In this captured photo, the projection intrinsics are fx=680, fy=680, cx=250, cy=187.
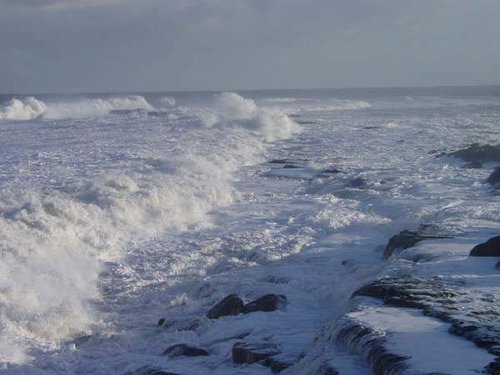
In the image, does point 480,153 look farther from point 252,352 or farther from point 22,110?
point 22,110

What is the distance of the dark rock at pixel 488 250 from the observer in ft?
29.1

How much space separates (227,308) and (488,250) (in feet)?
11.5

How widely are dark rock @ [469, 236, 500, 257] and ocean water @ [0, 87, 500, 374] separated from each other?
1365 millimetres

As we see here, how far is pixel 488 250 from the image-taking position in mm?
8906

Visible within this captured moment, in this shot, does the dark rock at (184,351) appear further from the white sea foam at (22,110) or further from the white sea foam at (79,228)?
the white sea foam at (22,110)

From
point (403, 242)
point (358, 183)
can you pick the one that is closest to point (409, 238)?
point (403, 242)

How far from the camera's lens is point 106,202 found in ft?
49.7

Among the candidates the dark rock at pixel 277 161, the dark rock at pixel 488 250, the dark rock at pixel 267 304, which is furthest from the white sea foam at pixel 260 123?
the dark rock at pixel 267 304

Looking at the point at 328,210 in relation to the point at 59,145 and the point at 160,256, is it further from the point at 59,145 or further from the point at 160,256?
the point at 59,145

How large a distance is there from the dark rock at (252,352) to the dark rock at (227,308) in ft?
4.24

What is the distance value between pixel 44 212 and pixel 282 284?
6134 millimetres

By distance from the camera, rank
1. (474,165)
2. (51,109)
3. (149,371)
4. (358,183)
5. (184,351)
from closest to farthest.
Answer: (149,371) < (184,351) < (358,183) < (474,165) < (51,109)

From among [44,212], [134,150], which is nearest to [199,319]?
[44,212]

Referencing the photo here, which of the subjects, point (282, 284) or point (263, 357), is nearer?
point (263, 357)
